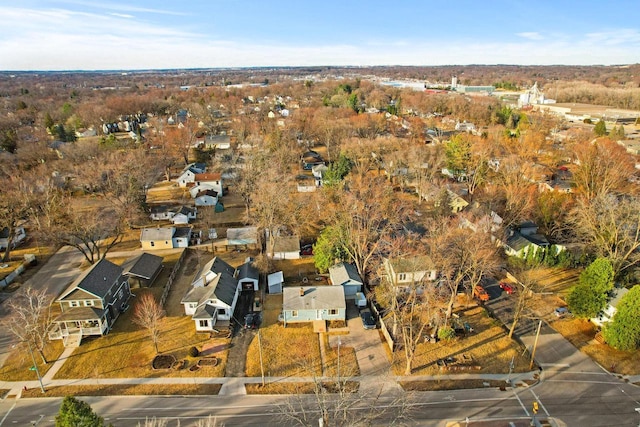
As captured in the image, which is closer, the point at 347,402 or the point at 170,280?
the point at 347,402

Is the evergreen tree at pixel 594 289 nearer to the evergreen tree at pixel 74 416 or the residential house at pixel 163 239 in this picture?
the evergreen tree at pixel 74 416

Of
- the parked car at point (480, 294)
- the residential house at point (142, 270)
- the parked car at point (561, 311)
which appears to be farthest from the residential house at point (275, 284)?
the parked car at point (561, 311)

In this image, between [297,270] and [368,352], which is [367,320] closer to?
[368,352]

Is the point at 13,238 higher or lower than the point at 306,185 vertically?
lower

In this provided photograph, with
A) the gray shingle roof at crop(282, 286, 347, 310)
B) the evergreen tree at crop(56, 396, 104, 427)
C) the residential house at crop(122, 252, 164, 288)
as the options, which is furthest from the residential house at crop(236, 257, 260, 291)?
the evergreen tree at crop(56, 396, 104, 427)

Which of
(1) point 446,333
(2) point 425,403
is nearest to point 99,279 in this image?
(2) point 425,403

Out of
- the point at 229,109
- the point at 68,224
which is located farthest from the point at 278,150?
the point at 229,109

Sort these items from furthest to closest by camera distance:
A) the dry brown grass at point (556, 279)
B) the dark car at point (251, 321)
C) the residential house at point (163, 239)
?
the residential house at point (163, 239) < the dry brown grass at point (556, 279) < the dark car at point (251, 321)

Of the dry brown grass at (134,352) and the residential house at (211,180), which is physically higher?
the residential house at (211,180)
